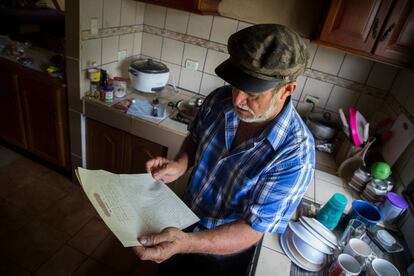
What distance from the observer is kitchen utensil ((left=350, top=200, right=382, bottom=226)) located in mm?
998

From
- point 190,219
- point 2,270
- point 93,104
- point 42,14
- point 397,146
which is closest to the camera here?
point 190,219

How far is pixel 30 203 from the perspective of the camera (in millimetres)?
1925

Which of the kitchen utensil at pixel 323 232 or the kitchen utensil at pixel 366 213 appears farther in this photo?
the kitchen utensil at pixel 366 213

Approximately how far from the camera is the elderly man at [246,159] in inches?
26.9

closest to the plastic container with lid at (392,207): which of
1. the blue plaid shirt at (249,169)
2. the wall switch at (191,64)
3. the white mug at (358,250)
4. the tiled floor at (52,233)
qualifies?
the white mug at (358,250)

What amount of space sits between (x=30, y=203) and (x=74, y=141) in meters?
0.53

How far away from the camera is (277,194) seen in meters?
0.76

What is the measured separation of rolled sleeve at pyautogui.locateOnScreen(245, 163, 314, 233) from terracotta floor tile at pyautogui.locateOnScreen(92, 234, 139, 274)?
1203mm

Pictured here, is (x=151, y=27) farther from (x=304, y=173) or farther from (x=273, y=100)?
(x=304, y=173)

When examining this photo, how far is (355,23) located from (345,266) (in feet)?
3.51

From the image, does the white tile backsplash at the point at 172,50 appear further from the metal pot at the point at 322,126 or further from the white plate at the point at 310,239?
the white plate at the point at 310,239

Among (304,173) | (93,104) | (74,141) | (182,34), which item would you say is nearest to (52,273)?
(74,141)

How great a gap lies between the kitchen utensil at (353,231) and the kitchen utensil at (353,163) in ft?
1.67

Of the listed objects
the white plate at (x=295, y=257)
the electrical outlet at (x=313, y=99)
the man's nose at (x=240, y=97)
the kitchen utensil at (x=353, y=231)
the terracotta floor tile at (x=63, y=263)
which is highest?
the man's nose at (x=240, y=97)
